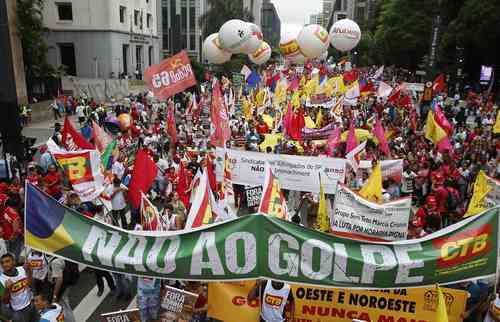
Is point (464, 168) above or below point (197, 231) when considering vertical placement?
below

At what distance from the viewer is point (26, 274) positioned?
18.2 ft

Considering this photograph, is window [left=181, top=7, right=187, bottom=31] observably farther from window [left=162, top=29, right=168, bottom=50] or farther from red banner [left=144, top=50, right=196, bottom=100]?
red banner [left=144, top=50, right=196, bottom=100]

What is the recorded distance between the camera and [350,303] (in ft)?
18.5

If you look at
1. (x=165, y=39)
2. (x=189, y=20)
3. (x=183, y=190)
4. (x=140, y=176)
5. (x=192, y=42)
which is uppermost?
(x=189, y=20)

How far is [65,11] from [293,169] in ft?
138

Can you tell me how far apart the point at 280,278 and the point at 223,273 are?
21.2 inches

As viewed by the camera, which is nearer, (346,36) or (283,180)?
(283,180)

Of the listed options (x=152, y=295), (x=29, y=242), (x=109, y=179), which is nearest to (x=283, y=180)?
(x=109, y=179)

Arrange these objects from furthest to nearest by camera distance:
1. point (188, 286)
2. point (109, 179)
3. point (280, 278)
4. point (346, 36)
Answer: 1. point (346, 36)
2. point (109, 179)
3. point (188, 286)
4. point (280, 278)

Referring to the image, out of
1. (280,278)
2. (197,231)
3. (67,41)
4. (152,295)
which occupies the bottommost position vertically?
(152,295)

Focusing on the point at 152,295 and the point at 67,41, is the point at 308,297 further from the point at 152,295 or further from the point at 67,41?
the point at 67,41

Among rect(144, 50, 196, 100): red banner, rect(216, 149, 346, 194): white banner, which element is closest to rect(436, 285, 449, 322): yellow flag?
rect(216, 149, 346, 194): white banner

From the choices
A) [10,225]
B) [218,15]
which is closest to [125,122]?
[10,225]

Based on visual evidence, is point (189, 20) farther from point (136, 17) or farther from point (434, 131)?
point (434, 131)
